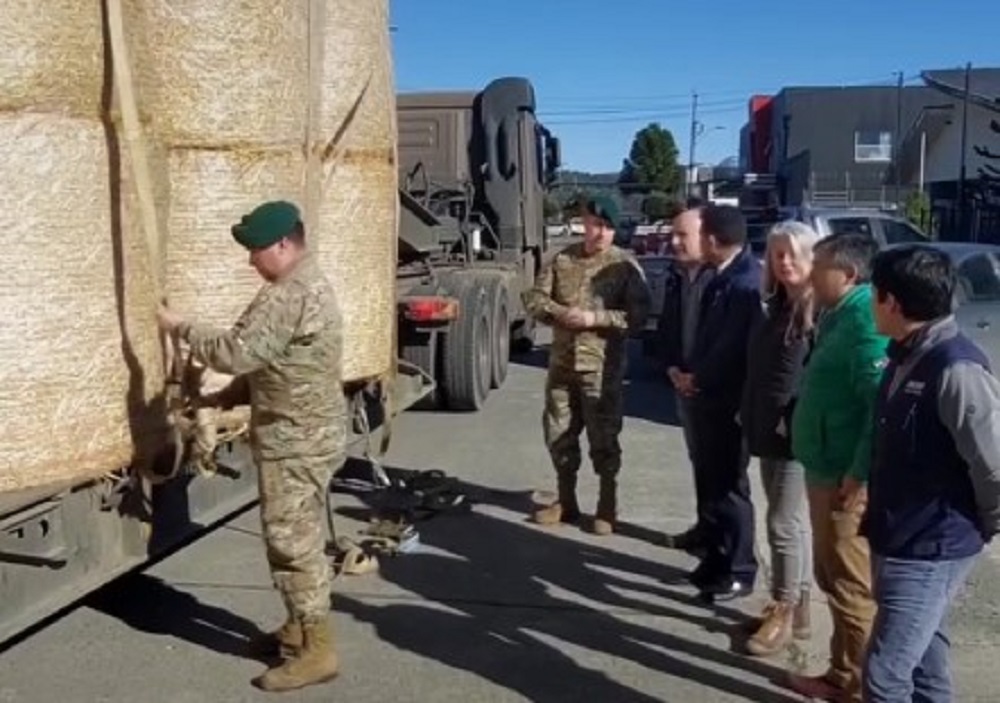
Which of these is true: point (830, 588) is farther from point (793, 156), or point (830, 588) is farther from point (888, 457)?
point (793, 156)

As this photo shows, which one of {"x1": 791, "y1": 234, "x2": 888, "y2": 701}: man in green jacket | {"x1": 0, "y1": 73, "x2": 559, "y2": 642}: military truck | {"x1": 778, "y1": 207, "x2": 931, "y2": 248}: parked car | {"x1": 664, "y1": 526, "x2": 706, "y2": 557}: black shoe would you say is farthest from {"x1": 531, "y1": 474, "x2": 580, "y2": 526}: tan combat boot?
{"x1": 778, "y1": 207, "x2": 931, "y2": 248}: parked car

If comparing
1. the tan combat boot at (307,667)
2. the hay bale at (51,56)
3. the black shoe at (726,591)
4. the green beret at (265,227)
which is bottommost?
the black shoe at (726,591)

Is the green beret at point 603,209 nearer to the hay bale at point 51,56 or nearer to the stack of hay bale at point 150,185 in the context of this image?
the stack of hay bale at point 150,185

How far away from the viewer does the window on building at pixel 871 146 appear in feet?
197

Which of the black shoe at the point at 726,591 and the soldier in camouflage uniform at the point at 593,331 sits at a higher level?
the soldier in camouflage uniform at the point at 593,331

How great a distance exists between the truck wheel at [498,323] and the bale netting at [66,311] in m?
7.43

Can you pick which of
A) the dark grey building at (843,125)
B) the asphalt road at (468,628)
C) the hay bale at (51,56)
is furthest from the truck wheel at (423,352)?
the dark grey building at (843,125)

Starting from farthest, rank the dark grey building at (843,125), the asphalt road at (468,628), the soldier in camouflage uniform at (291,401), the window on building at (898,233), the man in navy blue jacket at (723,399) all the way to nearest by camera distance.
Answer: the dark grey building at (843,125) → the window on building at (898,233) → the man in navy blue jacket at (723,399) → the asphalt road at (468,628) → the soldier in camouflage uniform at (291,401)

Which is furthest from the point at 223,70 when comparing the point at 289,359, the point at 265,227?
the point at 289,359

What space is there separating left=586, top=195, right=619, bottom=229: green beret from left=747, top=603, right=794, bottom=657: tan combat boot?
2328 millimetres

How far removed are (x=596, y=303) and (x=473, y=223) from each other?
7055mm

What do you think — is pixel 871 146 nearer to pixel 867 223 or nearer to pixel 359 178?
pixel 867 223

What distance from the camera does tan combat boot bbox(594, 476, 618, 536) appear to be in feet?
22.9

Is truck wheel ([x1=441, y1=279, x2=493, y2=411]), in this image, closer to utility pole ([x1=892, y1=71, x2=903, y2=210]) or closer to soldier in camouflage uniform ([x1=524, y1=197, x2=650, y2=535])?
soldier in camouflage uniform ([x1=524, y1=197, x2=650, y2=535])
